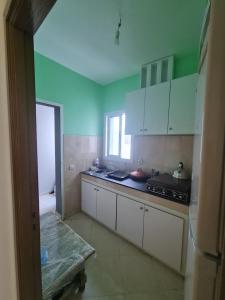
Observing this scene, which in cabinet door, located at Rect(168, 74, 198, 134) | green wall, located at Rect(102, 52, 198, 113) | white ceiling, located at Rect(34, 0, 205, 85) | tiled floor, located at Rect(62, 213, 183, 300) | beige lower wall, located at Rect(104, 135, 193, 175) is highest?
white ceiling, located at Rect(34, 0, 205, 85)

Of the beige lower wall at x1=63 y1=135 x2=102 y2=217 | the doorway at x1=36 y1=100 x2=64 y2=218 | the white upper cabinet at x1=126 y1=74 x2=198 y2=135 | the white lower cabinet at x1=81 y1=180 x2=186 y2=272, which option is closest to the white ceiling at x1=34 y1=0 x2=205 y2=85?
the white upper cabinet at x1=126 y1=74 x2=198 y2=135

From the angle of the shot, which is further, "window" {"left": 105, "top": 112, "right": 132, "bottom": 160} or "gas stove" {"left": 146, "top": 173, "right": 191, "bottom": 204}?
"window" {"left": 105, "top": 112, "right": 132, "bottom": 160}

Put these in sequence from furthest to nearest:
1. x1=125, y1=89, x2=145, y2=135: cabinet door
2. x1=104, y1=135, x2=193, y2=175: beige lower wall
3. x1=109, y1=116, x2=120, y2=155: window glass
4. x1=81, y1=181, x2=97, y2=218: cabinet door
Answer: x1=109, y1=116, x2=120, y2=155: window glass → x1=81, y1=181, x2=97, y2=218: cabinet door → x1=125, y1=89, x2=145, y2=135: cabinet door → x1=104, y1=135, x2=193, y2=175: beige lower wall

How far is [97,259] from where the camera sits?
6.15ft

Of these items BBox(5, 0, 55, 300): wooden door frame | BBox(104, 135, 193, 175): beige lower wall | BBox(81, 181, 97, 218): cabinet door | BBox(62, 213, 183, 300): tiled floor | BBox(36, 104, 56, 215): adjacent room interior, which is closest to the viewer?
BBox(5, 0, 55, 300): wooden door frame

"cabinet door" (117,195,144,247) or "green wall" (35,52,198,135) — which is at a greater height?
"green wall" (35,52,198,135)

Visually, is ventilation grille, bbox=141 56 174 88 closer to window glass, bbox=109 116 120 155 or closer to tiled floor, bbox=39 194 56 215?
window glass, bbox=109 116 120 155

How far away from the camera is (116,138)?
10.2 feet

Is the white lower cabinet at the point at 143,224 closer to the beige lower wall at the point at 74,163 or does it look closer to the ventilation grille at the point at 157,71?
the beige lower wall at the point at 74,163

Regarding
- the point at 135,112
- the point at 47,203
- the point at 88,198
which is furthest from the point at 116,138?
the point at 47,203

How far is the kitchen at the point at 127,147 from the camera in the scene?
1.58 m

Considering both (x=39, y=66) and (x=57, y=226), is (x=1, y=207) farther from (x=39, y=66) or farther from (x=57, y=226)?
(x=39, y=66)

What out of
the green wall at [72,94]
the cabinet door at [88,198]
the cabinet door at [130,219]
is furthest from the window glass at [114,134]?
the cabinet door at [130,219]

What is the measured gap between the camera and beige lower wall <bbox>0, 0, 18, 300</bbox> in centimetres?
77
